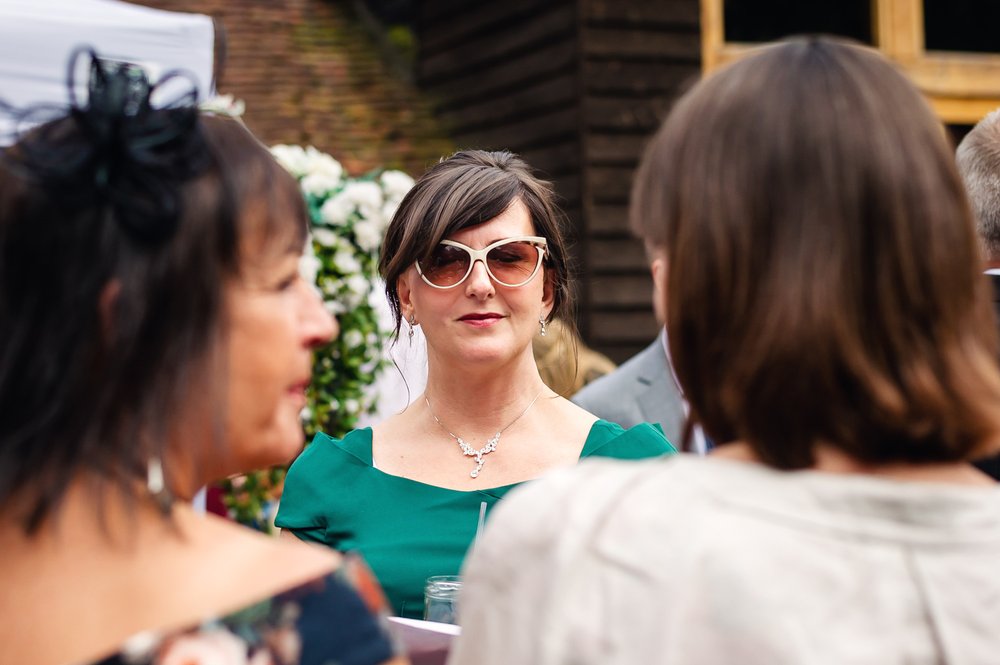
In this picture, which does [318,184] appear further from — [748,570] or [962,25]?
[962,25]

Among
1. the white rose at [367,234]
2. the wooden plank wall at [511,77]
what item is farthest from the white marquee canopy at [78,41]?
the wooden plank wall at [511,77]

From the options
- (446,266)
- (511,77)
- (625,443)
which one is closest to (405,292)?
(446,266)

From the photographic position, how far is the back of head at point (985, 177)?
2.84 meters

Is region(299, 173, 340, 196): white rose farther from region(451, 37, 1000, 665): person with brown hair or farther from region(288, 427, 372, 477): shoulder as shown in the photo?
region(451, 37, 1000, 665): person with brown hair

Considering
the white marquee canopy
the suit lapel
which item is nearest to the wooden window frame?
the suit lapel

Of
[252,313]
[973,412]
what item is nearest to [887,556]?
[973,412]

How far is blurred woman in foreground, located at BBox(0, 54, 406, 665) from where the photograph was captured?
1.21m

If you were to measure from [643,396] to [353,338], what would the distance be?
1.14 m

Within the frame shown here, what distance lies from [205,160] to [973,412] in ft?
2.80

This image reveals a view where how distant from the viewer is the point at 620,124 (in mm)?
8258

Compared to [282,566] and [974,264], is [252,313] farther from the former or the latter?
[974,264]

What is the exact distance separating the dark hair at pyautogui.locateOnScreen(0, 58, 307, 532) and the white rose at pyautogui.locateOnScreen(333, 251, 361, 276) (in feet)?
10.6

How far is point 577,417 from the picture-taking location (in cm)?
289

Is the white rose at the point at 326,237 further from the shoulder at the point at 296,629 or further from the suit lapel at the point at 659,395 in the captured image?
the shoulder at the point at 296,629
